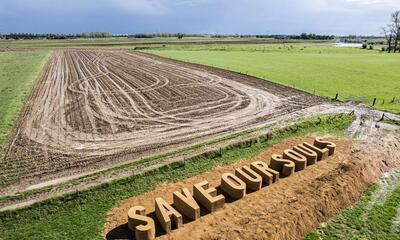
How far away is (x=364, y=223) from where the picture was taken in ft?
33.8

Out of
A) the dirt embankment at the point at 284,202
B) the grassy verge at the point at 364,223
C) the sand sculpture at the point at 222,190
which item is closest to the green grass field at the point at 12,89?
the dirt embankment at the point at 284,202

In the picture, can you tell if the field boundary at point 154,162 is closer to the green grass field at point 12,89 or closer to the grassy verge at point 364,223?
the green grass field at point 12,89

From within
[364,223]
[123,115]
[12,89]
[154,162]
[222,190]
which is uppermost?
[12,89]

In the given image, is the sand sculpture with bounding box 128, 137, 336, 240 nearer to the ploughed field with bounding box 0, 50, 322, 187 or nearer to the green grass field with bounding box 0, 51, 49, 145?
the ploughed field with bounding box 0, 50, 322, 187

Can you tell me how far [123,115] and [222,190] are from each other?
11.3 meters

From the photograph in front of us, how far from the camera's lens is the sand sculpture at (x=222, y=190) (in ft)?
31.6

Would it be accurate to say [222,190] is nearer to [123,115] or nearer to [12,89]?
[123,115]

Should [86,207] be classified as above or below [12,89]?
below

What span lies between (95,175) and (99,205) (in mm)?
2071

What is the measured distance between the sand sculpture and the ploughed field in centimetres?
472

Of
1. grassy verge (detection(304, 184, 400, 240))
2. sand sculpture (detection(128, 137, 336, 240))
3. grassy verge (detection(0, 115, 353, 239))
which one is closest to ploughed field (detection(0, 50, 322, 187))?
grassy verge (detection(0, 115, 353, 239))

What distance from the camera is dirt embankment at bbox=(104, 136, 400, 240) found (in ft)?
Answer: 31.5

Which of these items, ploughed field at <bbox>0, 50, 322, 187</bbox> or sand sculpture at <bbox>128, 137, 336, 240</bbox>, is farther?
ploughed field at <bbox>0, 50, 322, 187</bbox>

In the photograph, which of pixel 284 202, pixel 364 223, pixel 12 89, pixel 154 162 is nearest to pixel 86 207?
pixel 154 162
